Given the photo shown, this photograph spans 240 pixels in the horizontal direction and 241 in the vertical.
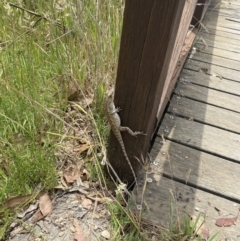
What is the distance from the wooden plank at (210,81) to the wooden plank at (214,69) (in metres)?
0.08

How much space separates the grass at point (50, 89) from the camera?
5.32 feet

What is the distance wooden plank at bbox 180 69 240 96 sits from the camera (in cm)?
270

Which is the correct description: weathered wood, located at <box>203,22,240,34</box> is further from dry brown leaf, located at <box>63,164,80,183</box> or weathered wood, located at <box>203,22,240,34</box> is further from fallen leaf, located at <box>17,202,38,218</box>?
fallen leaf, located at <box>17,202,38,218</box>

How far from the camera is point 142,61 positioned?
1310 millimetres

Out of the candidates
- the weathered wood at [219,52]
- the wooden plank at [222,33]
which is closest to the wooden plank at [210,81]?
the weathered wood at [219,52]

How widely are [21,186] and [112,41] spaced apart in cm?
110

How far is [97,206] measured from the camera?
1.69m

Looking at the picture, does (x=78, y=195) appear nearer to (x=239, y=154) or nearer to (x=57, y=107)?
(x=57, y=107)

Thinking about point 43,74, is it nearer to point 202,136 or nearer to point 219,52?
point 202,136

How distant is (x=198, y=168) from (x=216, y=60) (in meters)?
1.61

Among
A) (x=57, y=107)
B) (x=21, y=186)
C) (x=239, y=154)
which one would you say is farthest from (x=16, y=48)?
(x=239, y=154)

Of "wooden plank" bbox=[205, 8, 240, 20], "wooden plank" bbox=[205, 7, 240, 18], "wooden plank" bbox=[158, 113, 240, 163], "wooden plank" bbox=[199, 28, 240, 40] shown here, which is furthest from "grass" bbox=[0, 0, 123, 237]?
"wooden plank" bbox=[205, 7, 240, 18]

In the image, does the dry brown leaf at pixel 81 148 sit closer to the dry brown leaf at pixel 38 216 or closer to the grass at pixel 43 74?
the grass at pixel 43 74

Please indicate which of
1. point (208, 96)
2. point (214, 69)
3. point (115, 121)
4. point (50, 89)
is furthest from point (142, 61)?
point (214, 69)
